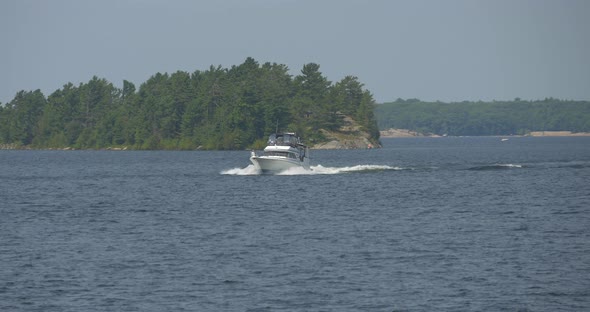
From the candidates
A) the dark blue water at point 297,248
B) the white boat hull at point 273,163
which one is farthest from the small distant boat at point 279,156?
the dark blue water at point 297,248

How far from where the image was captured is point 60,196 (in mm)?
96625

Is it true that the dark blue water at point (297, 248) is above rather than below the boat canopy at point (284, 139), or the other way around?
below

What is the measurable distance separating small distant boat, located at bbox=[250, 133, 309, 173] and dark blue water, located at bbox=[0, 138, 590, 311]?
11257 millimetres

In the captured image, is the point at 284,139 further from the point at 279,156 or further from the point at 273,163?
the point at 273,163

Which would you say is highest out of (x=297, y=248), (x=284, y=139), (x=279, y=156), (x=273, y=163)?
(x=284, y=139)

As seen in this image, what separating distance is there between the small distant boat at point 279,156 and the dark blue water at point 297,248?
1126 cm

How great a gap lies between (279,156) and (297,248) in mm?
62004

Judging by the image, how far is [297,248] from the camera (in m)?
56.4

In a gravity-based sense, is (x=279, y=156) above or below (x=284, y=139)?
below

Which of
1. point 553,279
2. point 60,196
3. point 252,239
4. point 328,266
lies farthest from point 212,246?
point 60,196

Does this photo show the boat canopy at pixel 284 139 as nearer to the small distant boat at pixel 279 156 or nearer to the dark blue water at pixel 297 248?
the small distant boat at pixel 279 156

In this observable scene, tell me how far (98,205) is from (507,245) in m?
40.7

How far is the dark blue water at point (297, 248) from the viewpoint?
4247 centimetres

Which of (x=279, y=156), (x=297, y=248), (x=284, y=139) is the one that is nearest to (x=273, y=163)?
(x=279, y=156)
